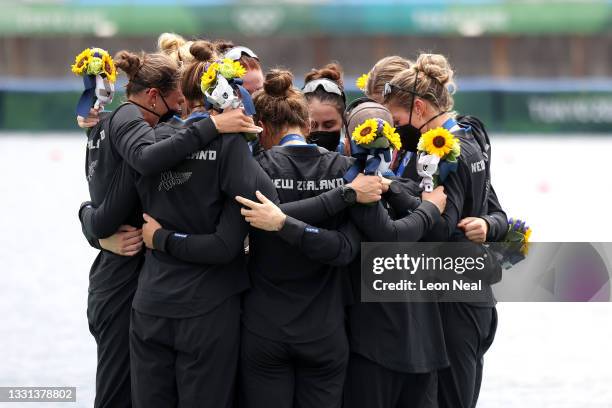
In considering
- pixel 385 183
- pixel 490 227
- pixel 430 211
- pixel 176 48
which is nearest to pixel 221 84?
pixel 385 183

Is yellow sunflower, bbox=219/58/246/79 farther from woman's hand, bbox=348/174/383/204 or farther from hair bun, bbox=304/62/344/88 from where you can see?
hair bun, bbox=304/62/344/88

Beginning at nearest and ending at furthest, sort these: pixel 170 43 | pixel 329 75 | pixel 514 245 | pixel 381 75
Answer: pixel 381 75 → pixel 514 245 → pixel 329 75 → pixel 170 43

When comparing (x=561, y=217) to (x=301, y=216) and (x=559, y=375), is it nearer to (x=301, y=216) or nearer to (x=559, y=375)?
(x=559, y=375)

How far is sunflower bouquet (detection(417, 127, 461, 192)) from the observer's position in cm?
433

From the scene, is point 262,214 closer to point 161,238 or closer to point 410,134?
point 161,238

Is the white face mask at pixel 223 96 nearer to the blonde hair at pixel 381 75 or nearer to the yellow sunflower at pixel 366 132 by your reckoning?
the yellow sunflower at pixel 366 132

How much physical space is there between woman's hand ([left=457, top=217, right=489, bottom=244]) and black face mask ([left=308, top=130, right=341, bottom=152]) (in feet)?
2.67

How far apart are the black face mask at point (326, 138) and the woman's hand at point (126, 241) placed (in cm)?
103

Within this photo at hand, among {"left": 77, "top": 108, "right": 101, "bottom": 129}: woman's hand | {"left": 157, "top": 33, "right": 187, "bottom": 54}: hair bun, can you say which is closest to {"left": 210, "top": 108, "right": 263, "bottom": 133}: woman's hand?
{"left": 77, "top": 108, "right": 101, "bottom": 129}: woman's hand

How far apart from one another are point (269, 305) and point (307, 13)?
24.9 m

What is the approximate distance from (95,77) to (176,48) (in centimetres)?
91

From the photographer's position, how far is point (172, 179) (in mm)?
4145

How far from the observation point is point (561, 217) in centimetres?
1307

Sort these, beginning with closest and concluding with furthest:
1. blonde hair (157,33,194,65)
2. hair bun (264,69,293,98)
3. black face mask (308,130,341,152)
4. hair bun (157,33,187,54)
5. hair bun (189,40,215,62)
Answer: hair bun (264,69,293,98) < hair bun (189,40,215,62) < black face mask (308,130,341,152) < blonde hair (157,33,194,65) < hair bun (157,33,187,54)
